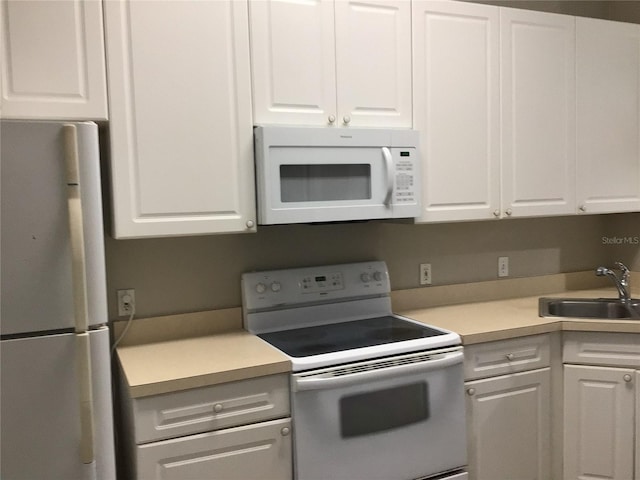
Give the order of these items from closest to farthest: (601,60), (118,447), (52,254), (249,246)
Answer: (52,254) < (118,447) < (249,246) < (601,60)

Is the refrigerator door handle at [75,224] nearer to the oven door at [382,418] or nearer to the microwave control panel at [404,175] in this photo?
the oven door at [382,418]

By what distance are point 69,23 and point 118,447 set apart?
1.57 meters

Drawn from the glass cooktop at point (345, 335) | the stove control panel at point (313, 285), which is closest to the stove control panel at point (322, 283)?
the stove control panel at point (313, 285)

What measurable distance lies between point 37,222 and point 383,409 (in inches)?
52.2

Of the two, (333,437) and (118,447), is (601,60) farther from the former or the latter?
(118,447)

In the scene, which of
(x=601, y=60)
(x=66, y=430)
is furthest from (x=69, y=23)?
(x=601, y=60)

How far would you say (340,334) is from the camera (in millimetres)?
2488

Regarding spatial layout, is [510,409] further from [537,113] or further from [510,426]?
[537,113]

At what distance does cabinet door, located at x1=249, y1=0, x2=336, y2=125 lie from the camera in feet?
7.46

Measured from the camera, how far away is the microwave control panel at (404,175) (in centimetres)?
249

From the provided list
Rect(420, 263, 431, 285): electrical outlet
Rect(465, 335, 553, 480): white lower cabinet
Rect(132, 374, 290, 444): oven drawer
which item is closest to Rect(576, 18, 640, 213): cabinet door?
Rect(420, 263, 431, 285): electrical outlet

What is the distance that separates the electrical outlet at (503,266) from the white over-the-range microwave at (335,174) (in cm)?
88

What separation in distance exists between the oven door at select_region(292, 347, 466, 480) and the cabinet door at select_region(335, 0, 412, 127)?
3.20ft

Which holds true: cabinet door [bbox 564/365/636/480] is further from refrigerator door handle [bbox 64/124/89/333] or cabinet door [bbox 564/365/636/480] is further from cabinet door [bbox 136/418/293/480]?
refrigerator door handle [bbox 64/124/89/333]
